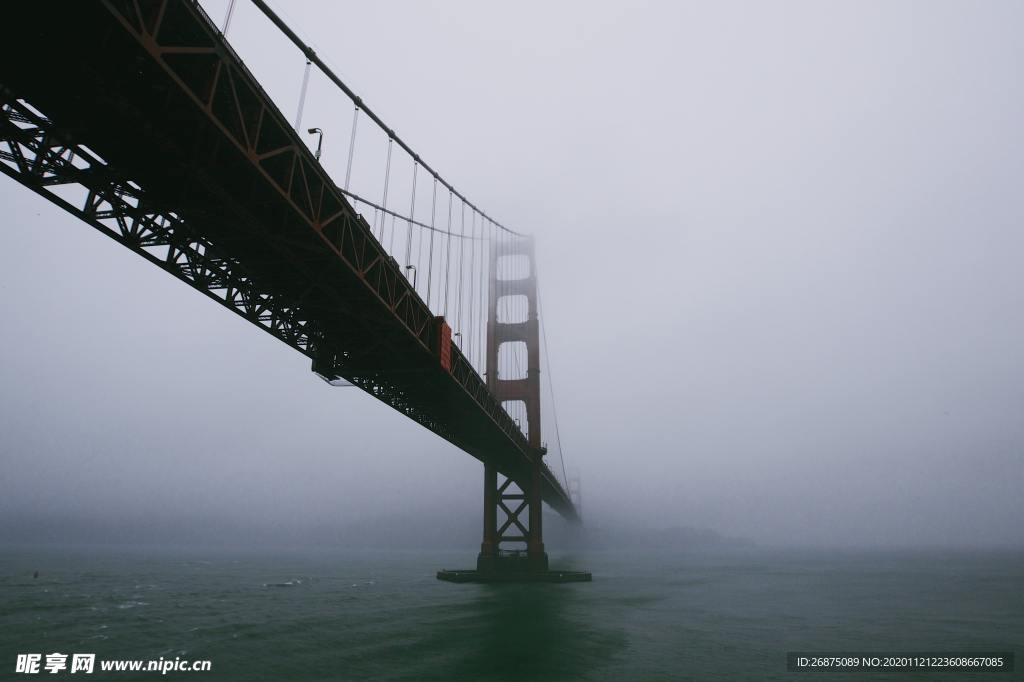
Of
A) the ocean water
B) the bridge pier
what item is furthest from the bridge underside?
the bridge pier

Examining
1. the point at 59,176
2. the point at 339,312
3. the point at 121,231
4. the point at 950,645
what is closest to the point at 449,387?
the point at 339,312

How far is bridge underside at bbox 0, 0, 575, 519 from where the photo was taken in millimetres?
8031

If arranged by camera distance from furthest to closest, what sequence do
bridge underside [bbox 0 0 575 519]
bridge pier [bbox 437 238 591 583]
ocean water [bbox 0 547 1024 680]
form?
bridge pier [bbox 437 238 591 583] → ocean water [bbox 0 547 1024 680] → bridge underside [bbox 0 0 575 519]

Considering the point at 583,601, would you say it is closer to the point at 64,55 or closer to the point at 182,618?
the point at 182,618

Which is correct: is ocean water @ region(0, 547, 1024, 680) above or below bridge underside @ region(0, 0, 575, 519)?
below

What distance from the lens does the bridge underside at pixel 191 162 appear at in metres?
8.03

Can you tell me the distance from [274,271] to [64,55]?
6.59 metres

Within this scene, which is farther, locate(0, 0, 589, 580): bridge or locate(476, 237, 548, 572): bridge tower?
locate(476, 237, 548, 572): bridge tower

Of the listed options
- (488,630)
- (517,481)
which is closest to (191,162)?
(488,630)

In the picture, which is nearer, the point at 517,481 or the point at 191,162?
the point at 191,162

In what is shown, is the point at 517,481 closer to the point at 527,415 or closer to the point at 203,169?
the point at 527,415

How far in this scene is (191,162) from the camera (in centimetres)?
993

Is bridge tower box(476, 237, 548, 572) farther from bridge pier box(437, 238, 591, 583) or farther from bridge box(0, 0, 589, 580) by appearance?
bridge box(0, 0, 589, 580)

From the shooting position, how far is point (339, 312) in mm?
16297
